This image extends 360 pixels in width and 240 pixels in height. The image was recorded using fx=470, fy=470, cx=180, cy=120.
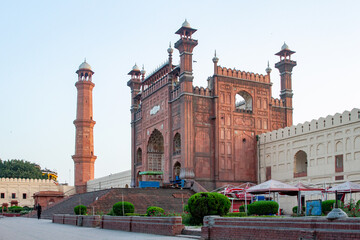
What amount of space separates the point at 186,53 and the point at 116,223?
63.4ft

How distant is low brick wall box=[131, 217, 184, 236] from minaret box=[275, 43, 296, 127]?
2471 centimetres

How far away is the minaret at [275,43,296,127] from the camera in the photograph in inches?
1559

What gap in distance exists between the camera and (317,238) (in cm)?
988

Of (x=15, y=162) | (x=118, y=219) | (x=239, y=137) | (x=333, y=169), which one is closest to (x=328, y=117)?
(x=333, y=169)

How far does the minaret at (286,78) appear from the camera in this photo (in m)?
39.6

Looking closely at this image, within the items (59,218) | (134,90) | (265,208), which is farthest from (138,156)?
(265,208)

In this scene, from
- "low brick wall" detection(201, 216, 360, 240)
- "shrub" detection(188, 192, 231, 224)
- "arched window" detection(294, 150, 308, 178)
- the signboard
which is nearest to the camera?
"low brick wall" detection(201, 216, 360, 240)

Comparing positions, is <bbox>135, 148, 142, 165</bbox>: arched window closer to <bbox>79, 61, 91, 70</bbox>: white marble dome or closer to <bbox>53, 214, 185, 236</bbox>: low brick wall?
<bbox>79, 61, 91, 70</bbox>: white marble dome

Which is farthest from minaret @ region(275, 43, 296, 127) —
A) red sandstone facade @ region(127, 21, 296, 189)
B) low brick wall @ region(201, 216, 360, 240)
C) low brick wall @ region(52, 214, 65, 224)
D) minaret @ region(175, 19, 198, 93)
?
low brick wall @ region(201, 216, 360, 240)

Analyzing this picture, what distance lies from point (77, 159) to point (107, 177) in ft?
15.0

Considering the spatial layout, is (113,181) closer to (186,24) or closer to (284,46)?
(186,24)

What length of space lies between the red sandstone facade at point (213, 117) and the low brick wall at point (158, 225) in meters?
17.3

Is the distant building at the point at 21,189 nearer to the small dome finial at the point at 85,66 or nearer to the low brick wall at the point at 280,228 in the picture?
the small dome finial at the point at 85,66

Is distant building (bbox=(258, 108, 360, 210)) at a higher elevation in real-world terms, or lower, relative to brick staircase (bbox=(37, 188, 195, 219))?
higher
